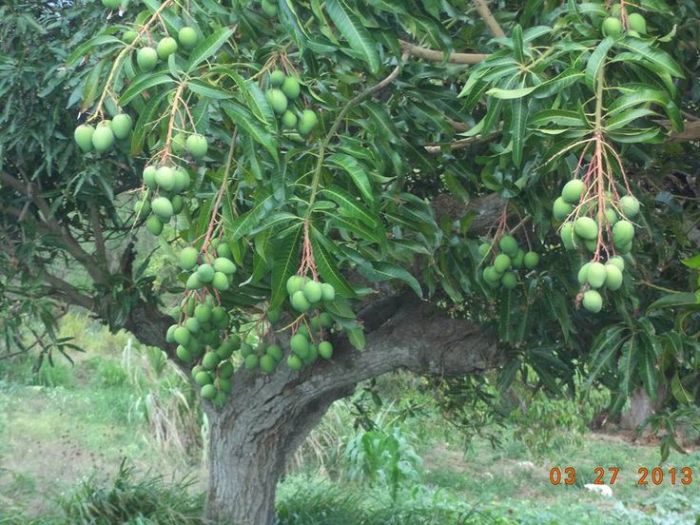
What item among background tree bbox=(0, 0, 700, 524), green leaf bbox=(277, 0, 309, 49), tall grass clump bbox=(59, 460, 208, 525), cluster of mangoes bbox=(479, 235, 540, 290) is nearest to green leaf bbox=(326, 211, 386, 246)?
background tree bbox=(0, 0, 700, 524)

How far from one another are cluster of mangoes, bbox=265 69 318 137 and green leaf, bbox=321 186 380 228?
5.3 inches

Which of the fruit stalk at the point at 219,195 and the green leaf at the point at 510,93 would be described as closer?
the green leaf at the point at 510,93

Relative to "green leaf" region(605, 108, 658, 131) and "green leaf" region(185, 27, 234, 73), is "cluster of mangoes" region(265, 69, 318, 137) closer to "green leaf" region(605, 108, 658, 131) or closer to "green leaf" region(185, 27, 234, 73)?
"green leaf" region(185, 27, 234, 73)

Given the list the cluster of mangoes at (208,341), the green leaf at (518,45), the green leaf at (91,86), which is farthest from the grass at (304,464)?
the green leaf at (518,45)

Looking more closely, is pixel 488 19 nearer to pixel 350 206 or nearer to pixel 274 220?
pixel 350 206

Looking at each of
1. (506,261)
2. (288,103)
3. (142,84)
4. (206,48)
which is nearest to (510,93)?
(288,103)

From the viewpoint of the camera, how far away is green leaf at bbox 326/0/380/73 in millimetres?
1830

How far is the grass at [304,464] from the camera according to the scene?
16.8 ft

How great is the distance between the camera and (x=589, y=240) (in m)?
1.62

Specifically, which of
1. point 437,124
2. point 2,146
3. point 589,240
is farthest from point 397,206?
point 2,146

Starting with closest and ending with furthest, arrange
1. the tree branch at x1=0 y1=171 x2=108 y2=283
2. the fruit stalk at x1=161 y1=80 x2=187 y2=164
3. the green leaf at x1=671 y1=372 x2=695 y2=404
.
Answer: the fruit stalk at x1=161 y1=80 x2=187 y2=164 → the green leaf at x1=671 y1=372 x2=695 y2=404 → the tree branch at x1=0 y1=171 x2=108 y2=283

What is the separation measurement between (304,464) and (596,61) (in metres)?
6.28

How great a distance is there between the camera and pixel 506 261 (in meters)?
2.48

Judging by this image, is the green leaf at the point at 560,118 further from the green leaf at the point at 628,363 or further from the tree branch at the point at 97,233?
the tree branch at the point at 97,233
